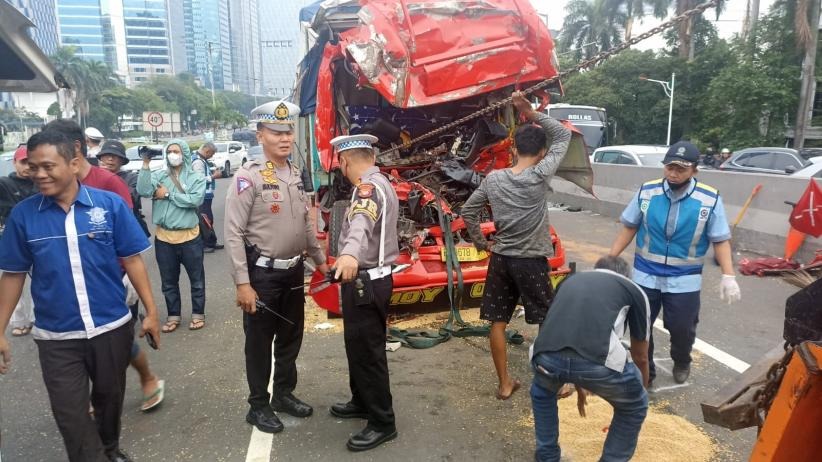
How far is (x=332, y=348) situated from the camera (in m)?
4.73

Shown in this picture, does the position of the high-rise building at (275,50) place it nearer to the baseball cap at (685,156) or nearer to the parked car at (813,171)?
the parked car at (813,171)

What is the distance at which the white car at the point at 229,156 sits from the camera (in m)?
25.1

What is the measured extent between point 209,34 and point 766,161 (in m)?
115

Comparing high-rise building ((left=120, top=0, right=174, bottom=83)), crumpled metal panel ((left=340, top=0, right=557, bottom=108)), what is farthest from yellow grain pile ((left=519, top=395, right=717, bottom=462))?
high-rise building ((left=120, top=0, right=174, bottom=83))

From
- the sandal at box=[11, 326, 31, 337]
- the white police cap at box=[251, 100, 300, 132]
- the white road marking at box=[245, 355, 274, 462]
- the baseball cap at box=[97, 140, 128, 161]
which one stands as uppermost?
the white police cap at box=[251, 100, 300, 132]

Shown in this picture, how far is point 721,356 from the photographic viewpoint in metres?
4.45

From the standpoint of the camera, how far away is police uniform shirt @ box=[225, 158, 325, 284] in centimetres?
319

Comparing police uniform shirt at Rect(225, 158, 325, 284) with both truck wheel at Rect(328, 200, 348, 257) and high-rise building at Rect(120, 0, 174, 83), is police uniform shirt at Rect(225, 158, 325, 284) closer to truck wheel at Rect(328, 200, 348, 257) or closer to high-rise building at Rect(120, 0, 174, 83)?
truck wheel at Rect(328, 200, 348, 257)

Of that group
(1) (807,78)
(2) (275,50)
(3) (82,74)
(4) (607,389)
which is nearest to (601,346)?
(4) (607,389)

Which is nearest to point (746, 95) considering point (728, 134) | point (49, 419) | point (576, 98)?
point (728, 134)

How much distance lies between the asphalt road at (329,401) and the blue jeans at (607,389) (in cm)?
60

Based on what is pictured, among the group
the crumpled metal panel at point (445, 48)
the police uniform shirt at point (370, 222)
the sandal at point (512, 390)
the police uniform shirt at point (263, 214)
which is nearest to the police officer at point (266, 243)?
the police uniform shirt at point (263, 214)

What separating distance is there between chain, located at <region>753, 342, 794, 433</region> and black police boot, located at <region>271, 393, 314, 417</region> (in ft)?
8.39

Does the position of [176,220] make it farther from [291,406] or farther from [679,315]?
[679,315]
